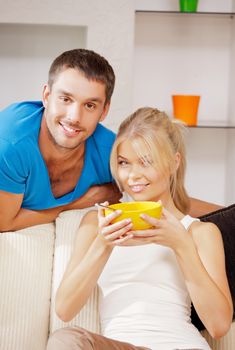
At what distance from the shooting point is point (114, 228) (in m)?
1.54

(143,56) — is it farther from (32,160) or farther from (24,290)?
(24,290)

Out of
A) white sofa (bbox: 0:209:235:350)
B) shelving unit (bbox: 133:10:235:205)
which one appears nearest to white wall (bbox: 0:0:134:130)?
shelving unit (bbox: 133:10:235:205)

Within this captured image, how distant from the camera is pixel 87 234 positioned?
5.92 ft

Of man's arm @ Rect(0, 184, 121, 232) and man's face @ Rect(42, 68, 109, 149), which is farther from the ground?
man's face @ Rect(42, 68, 109, 149)

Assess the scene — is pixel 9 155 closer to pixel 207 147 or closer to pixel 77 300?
pixel 77 300

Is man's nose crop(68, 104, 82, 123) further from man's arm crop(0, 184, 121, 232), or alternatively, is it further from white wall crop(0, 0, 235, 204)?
white wall crop(0, 0, 235, 204)

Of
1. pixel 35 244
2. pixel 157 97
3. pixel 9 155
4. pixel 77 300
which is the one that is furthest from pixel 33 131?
pixel 157 97

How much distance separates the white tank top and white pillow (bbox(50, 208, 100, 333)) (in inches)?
2.4

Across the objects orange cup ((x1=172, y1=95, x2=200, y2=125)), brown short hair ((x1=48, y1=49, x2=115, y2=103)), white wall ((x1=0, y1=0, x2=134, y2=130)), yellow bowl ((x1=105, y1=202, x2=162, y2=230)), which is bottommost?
yellow bowl ((x1=105, y1=202, x2=162, y2=230))

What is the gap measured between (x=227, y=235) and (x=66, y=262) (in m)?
0.48

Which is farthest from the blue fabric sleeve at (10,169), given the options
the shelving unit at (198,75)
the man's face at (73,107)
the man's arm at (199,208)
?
the shelving unit at (198,75)

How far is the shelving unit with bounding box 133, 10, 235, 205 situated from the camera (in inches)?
146

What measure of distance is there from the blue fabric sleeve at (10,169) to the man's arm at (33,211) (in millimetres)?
25

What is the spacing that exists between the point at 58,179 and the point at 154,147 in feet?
1.44
